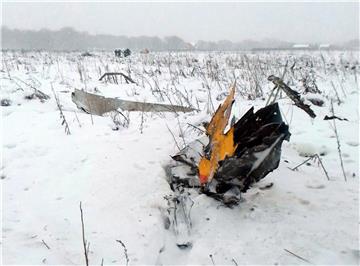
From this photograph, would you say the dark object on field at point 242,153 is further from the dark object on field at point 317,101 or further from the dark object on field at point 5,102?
the dark object on field at point 5,102

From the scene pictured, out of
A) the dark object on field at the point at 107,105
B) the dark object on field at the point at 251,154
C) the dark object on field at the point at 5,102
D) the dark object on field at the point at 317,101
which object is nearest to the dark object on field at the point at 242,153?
the dark object on field at the point at 251,154

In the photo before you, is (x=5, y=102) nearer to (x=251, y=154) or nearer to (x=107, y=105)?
(x=107, y=105)

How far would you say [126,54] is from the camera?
16.0 meters

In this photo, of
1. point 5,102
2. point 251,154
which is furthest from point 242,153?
point 5,102

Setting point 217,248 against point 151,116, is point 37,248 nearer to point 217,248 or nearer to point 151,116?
point 217,248

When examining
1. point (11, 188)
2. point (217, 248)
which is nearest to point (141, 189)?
point (217, 248)

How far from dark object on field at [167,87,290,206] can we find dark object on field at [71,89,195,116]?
188 cm

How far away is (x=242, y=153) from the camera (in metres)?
1.77

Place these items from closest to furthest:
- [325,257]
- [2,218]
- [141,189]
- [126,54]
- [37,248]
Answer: [325,257] < [37,248] < [2,218] < [141,189] < [126,54]

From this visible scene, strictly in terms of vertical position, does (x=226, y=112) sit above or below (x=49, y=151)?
above

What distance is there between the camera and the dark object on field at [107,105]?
3823 millimetres

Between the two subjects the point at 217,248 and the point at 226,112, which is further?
the point at 226,112

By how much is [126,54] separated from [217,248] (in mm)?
15133

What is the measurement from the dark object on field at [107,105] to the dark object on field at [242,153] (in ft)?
6.17
